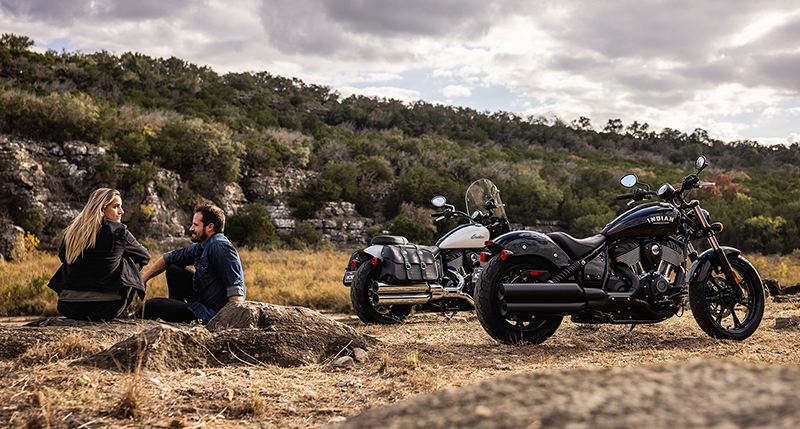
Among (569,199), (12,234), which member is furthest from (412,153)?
(12,234)

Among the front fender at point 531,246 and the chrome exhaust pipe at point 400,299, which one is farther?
the chrome exhaust pipe at point 400,299

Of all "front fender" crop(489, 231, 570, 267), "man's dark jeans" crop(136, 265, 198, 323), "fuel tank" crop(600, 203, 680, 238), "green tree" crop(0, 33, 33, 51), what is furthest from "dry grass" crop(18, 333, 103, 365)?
"green tree" crop(0, 33, 33, 51)

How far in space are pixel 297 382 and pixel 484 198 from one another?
4.20 meters

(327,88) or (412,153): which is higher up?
(327,88)

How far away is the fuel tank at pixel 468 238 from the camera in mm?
7273

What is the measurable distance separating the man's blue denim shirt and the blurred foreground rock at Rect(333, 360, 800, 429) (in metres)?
3.49

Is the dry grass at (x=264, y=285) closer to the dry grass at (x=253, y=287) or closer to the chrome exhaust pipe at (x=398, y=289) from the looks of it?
the dry grass at (x=253, y=287)

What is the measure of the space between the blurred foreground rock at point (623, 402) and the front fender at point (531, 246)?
10.2ft

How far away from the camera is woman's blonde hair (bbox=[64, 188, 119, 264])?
434 cm

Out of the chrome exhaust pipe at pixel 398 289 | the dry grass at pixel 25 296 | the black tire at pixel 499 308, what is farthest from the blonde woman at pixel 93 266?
the dry grass at pixel 25 296

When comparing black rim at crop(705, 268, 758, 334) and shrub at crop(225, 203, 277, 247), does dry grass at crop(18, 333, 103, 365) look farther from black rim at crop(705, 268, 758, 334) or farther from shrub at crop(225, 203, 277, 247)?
shrub at crop(225, 203, 277, 247)

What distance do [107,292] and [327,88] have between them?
48.3m

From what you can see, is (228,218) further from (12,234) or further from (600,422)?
(600,422)

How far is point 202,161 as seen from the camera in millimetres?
23953
